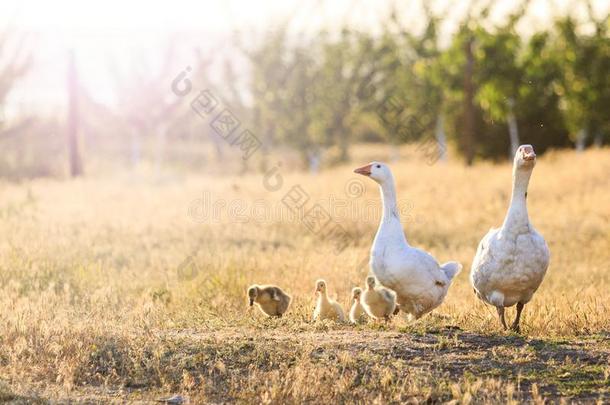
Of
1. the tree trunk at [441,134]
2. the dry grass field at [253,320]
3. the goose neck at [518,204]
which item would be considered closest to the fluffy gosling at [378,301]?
the dry grass field at [253,320]

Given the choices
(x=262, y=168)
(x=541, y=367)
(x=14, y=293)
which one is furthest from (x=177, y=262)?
(x=262, y=168)

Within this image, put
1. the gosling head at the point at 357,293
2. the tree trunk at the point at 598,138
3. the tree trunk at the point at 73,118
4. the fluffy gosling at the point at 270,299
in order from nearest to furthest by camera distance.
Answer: the gosling head at the point at 357,293, the fluffy gosling at the point at 270,299, the tree trunk at the point at 73,118, the tree trunk at the point at 598,138

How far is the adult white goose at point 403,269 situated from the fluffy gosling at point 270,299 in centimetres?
195

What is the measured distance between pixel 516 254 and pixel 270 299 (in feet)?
11.2

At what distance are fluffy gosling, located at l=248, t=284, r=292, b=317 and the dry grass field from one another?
186 mm

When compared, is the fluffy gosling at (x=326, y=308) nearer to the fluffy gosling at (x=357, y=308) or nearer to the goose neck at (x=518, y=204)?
the fluffy gosling at (x=357, y=308)

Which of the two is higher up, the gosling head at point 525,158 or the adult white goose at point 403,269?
the gosling head at point 525,158

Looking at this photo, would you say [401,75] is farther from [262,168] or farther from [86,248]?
[86,248]

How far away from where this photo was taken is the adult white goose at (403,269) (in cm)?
918

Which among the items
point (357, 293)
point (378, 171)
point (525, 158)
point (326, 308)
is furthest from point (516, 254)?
point (326, 308)

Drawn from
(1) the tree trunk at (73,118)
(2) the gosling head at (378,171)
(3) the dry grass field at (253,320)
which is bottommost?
(3) the dry grass field at (253,320)

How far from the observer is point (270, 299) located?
A: 11188mm

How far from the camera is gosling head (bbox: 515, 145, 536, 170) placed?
9.02 m

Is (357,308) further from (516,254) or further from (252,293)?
(516,254)
